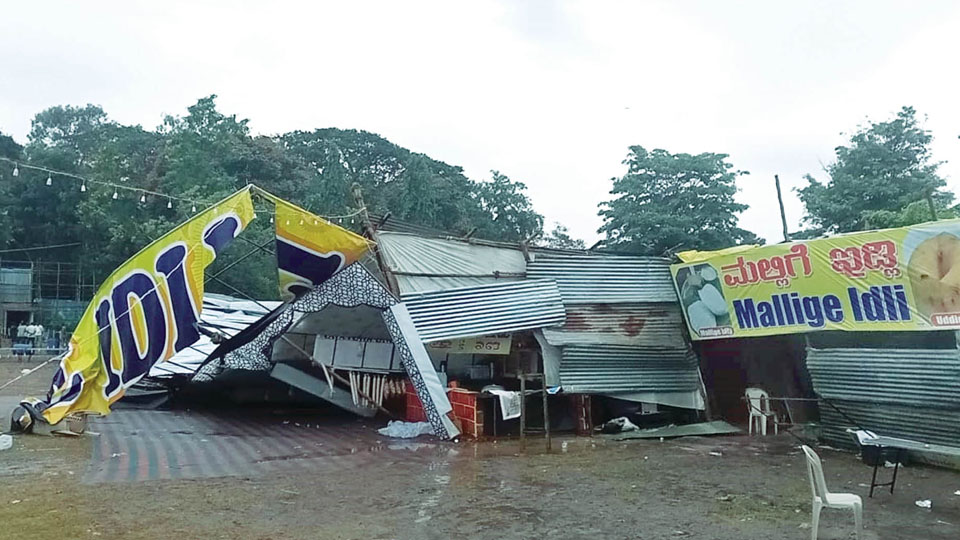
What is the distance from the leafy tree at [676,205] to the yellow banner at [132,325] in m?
18.6

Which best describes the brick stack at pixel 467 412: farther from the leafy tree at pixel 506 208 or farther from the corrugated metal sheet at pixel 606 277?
the leafy tree at pixel 506 208

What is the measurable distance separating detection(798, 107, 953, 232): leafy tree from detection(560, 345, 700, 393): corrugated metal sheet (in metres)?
11.5

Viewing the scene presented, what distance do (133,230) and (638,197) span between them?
66.7 feet

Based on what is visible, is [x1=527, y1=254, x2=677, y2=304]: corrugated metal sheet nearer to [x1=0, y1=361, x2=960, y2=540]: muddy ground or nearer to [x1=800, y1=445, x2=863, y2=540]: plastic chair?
[x1=0, y1=361, x2=960, y2=540]: muddy ground

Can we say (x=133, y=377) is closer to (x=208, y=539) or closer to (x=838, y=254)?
(x=208, y=539)

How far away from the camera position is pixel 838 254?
32.8 feet

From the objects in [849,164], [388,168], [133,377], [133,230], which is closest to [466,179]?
[388,168]

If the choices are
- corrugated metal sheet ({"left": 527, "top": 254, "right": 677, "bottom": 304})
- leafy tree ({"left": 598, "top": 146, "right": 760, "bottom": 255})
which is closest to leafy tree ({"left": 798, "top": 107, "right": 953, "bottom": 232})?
leafy tree ({"left": 598, "top": 146, "right": 760, "bottom": 255})

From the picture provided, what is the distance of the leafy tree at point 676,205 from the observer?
26969mm

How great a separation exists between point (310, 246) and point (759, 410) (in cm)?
773

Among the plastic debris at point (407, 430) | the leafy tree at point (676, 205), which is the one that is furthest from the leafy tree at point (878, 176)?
the plastic debris at point (407, 430)

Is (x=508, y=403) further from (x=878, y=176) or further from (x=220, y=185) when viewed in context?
(x=220, y=185)

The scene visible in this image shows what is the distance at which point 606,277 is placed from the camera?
13.0 m

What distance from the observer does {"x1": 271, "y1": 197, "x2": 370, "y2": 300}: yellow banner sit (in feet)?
38.4
